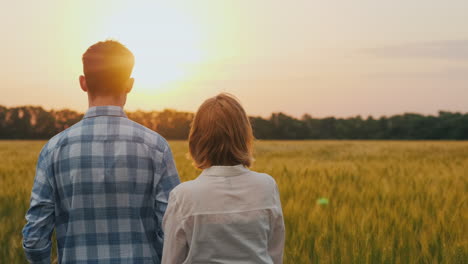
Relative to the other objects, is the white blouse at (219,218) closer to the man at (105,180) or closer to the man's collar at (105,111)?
the man at (105,180)

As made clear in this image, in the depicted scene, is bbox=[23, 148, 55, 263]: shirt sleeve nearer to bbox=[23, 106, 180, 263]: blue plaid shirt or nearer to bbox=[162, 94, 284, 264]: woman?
bbox=[23, 106, 180, 263]: blue plaid shirt

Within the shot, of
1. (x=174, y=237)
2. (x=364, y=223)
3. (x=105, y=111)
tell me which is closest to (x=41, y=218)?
(x=105, y=111)

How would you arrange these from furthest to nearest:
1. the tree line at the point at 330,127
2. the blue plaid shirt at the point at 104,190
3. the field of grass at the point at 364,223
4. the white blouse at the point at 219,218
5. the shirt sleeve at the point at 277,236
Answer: the tree line at the point at 330,127, the field of grass at the point at 364,223, the blue plaid shirt at the point at 104,190, the shirt sleeve at the point at 277,236, the white blouse at the point at 219,218

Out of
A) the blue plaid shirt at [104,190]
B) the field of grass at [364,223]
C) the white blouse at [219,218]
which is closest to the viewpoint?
the white blouse at [219,218]

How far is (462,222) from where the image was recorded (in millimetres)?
4086

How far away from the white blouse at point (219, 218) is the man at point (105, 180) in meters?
0.29

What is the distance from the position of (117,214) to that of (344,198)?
11.8 ft

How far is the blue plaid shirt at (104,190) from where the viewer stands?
190 cm

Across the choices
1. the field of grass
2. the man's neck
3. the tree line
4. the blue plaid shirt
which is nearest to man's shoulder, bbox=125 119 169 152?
the blue plaid shirt

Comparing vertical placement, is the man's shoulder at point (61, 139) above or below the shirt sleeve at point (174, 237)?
above

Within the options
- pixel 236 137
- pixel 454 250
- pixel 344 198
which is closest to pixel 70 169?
pixel 236 137

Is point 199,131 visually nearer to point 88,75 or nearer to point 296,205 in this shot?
point 88,75

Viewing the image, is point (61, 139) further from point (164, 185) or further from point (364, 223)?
point (364, 223)

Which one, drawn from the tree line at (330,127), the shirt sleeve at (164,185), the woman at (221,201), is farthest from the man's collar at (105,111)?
the tree line at (330,127)
